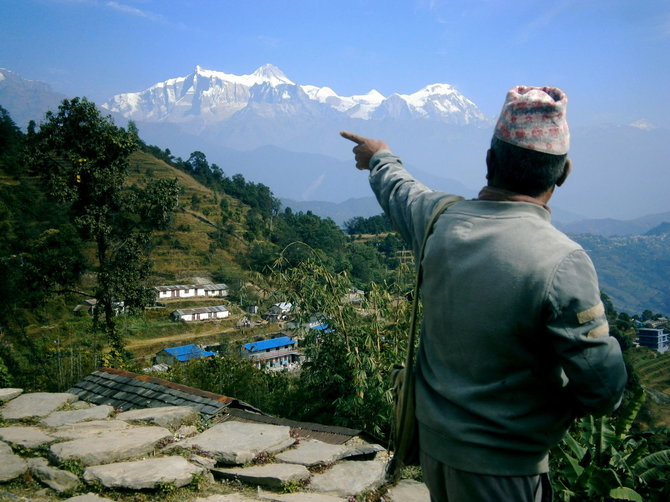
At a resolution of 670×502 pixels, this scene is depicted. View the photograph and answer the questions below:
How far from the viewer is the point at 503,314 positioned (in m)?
1.35

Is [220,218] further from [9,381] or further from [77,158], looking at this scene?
[9,381]

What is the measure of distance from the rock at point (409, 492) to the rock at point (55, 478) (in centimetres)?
181

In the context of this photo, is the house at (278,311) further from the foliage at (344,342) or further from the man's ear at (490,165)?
the man's ear at (490,165)

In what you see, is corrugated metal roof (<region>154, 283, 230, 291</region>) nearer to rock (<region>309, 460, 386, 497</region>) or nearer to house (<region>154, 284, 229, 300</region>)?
house (<region>154, 284, 229, 300</region>)

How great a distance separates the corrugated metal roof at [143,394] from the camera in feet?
14.3

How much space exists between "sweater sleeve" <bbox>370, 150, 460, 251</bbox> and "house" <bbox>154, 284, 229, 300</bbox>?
45069 mm

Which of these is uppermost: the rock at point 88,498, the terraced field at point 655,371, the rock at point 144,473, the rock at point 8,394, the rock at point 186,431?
the rock at point 144,473

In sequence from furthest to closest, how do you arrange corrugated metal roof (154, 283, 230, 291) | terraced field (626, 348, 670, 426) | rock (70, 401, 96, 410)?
corrugated metal roof (154, 283, 230, 291) → terraced field (626, 348, 670, 426) → rock (70, 401, 96, 410)

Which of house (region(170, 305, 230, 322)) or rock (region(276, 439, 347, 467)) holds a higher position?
rock (region(276, 439, 347, 467))

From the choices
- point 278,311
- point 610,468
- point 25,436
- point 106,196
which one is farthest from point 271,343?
point 610,468

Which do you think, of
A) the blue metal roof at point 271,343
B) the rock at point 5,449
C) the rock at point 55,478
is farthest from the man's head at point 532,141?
the blue metal roof at point 271,343

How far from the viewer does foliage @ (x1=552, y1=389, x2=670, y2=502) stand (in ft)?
8.91

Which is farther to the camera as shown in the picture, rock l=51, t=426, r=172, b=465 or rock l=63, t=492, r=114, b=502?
rock l=51, t=426, r=172, b=465

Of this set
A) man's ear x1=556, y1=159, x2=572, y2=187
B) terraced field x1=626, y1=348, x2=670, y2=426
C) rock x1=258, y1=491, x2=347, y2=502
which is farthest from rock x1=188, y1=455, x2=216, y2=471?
terraced field x1=626, y1=348, x2=670, y2=426
